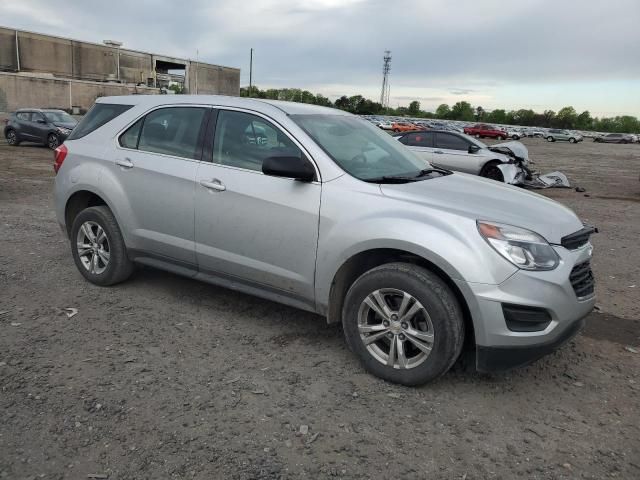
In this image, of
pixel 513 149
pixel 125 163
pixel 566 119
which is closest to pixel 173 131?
pixel 125 163

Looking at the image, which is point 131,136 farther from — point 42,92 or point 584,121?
point 584,121

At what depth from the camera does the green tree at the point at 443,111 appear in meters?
148

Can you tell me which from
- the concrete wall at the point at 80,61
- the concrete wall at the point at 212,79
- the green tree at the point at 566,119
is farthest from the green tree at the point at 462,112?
the concrete wall at the point at 80,61

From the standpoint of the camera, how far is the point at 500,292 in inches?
122

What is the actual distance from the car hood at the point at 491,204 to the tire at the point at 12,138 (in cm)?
2134

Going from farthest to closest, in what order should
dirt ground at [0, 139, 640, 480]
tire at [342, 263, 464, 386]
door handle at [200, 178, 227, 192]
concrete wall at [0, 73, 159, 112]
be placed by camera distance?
concrete wall at [0, 73, 159, 112] < door handle at [200, 178, 227, 192] < tire at [342, 263, 464, 386] < dirt ground at [0, 139, 640, 480]

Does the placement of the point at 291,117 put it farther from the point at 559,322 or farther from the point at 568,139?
the point at 568,139

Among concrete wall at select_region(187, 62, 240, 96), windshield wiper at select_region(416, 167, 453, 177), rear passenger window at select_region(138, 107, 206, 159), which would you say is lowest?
windshield wiper at select_region(416, 167, 453, 177)

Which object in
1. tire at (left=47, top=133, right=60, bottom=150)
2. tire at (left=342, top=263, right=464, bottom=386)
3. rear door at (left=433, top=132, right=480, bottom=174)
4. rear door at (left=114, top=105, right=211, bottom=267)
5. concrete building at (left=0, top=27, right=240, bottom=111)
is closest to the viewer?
tire at (left=342, top=263, right=464, bottom=386)

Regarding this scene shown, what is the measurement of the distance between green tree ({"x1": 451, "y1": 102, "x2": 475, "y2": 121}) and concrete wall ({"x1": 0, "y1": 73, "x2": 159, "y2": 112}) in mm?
111828

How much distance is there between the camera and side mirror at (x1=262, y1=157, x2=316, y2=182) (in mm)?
3609

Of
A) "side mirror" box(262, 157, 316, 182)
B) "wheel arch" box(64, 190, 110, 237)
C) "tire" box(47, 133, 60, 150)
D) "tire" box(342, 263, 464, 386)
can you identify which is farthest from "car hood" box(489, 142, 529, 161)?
"tire" box(47, 133, 60, 150)

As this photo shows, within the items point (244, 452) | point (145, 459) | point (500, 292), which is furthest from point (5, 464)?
point (500, 292)

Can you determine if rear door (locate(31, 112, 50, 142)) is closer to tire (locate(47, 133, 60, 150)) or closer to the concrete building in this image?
tire (locate(47, 133, 60, 150))
